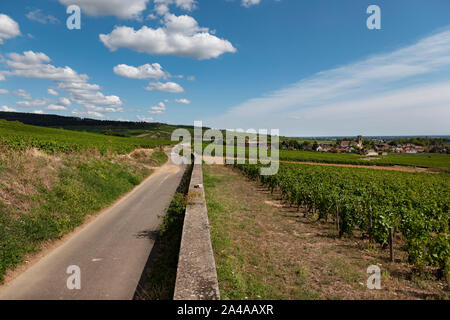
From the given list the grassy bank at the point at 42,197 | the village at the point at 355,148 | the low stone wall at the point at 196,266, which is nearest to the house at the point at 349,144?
the village at the point at 355,148

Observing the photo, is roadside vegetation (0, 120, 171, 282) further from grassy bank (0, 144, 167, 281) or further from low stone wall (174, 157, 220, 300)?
low stone wall (174, 157, 220, 300)

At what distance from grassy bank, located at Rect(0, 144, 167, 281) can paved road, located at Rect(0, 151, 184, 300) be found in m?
0.63

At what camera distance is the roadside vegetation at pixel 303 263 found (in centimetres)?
561

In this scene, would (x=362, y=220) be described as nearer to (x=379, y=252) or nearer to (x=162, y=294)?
(x=379, y=252)

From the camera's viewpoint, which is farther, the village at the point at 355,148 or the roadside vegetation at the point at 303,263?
the village at the point at 355,148

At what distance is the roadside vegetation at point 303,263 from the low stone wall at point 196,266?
66 cm

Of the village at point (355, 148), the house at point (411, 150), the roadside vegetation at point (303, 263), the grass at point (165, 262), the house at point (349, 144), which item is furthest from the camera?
the house at point (349, 144)

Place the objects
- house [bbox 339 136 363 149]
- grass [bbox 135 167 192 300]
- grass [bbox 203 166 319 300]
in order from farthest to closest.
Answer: house [bbox 339 136 363 149]
grass [bbox 203 166 319 300]
grass [bbox 135 167 192 300]

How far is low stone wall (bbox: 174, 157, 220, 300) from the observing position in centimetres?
441

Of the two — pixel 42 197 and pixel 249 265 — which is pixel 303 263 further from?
pixel 42 197

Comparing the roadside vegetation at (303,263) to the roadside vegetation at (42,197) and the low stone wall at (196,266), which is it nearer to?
the low stone wall at (196,266)

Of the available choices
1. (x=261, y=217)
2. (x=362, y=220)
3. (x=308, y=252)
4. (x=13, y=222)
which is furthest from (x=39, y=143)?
(x=362, y=220)

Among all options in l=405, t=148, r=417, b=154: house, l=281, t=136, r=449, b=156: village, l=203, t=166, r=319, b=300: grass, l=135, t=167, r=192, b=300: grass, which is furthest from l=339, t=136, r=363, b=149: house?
l=135, t=167, r=192, b=300: grass

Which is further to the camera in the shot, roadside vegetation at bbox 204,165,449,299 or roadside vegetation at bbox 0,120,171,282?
roadside vegetation at bbox 0,120,171,282
